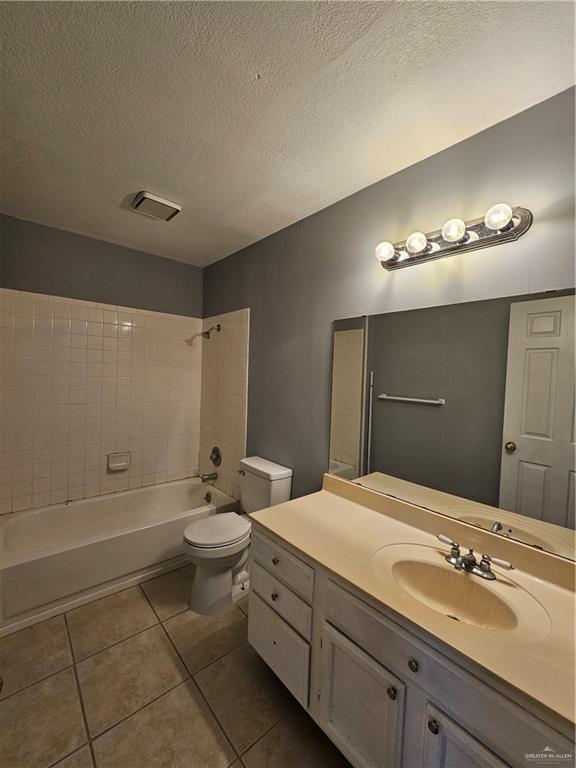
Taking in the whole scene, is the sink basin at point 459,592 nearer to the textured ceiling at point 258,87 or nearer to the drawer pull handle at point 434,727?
the drawer pull handle at point 434,727

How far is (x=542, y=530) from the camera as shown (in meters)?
1.08

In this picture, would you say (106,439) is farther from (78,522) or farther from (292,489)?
(292,489)

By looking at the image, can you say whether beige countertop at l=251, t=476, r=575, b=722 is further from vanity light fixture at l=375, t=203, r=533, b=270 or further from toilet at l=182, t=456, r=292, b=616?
vanity light fixture at l=375, t=203, r=533, b=270

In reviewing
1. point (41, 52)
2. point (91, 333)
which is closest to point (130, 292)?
point (91, 333)

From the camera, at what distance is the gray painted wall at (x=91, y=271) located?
213cm

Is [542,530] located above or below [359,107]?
below

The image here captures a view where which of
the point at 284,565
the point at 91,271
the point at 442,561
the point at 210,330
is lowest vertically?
the point at 284,565

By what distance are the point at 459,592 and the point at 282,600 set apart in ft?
2.15

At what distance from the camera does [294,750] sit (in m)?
1.16

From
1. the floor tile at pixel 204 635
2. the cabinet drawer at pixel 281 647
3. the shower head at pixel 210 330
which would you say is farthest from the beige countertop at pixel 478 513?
the shower head at pixel 210 330

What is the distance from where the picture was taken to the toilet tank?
2.00m

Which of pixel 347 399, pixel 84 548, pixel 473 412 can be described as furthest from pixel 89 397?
pixel 473 412

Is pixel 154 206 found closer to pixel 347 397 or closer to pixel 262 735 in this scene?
pixel 347 397

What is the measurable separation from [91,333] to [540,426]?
9.31 feet
